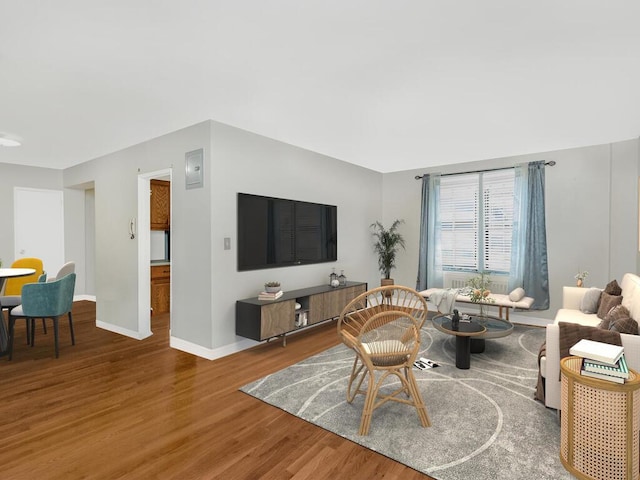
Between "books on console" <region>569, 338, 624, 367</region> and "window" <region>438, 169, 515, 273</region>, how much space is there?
371 centimetres

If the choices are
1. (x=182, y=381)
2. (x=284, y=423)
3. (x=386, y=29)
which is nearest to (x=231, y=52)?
(x=386, y=29)

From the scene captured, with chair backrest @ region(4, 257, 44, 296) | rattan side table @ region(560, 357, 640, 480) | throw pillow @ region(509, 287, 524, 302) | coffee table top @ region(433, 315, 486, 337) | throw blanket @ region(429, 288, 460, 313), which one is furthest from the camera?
chair backrest @ region(4, 257, 44, 296)

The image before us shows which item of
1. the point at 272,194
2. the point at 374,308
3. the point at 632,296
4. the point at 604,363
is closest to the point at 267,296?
the point at 272,194

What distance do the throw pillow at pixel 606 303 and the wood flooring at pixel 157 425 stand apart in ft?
9.57

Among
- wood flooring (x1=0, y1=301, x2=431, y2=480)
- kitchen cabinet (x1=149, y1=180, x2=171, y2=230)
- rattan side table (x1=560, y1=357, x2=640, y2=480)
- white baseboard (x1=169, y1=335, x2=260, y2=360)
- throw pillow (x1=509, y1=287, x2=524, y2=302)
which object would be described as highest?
kitchen cabinet (x1=149, y1=180, x2=171, y2=230)

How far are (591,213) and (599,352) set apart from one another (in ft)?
12.8

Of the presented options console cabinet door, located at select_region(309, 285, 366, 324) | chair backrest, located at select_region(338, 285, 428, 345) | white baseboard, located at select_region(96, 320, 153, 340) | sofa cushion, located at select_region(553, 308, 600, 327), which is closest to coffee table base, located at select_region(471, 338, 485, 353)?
chair backrest, located at select_region(338, 285, 428, 345)

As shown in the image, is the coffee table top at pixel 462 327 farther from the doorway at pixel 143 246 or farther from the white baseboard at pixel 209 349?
the doorway at pixel 143 246

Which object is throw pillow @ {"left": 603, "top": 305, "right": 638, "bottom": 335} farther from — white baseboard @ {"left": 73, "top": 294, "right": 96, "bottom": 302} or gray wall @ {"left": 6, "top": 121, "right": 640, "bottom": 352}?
white baseboard @ {"left": 73, "top": 294, "right": 96, "bottom": 302}

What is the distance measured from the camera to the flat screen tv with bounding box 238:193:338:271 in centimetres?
402

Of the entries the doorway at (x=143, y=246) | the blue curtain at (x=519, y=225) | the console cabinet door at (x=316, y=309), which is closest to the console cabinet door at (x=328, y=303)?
the console cabinet door at (x=316, y=309)

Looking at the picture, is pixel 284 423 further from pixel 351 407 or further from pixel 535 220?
pixel 535 220

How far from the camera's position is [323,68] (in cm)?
249

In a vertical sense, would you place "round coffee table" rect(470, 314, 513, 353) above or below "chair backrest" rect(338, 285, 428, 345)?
below
